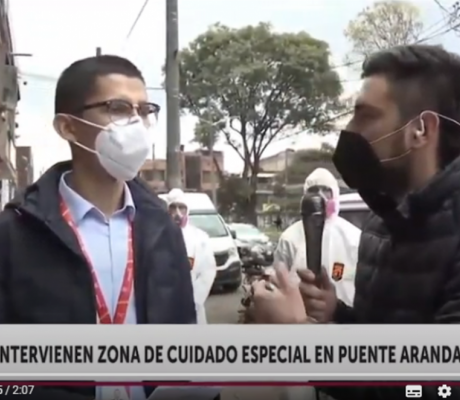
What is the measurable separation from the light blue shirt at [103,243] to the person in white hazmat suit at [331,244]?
0.59m

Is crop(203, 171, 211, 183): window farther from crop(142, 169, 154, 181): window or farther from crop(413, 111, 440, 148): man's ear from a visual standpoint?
crop(413, 111, 440, 148): man's ear

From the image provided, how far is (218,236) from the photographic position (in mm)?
2969

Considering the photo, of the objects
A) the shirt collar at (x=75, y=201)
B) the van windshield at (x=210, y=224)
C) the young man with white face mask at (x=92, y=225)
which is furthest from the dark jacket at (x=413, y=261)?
the shirt collar at (x=75, y=201)

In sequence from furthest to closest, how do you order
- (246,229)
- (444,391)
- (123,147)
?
(444,391) < (246,229) < (123,147)

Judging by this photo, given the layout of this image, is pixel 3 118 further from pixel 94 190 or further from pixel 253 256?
pixel 253 256

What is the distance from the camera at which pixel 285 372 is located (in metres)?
3.03

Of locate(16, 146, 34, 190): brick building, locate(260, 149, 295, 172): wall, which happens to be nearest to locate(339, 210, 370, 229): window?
locate(260, 149, 295, 172): wall

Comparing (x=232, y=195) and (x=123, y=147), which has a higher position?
(x=123, y=147)

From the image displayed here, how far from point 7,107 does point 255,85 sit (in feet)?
3.10

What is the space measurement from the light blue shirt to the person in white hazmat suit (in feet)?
1.95

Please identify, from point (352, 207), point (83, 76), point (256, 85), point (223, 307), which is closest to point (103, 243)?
point (223, 307)

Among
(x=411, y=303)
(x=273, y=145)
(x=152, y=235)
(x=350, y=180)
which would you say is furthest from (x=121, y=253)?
(x=411, y=303)
